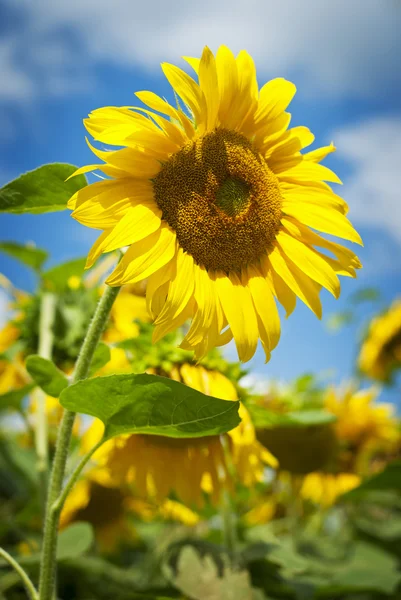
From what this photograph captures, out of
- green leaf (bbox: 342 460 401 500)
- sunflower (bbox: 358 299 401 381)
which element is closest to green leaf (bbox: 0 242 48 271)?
green leaf (bbox: 342 460 401 500)

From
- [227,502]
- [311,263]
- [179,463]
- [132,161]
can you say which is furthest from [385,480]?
[132,161]

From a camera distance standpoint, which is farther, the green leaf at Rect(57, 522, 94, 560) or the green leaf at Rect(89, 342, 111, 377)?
the green leaf at Rect(57, 522, 94, 560)

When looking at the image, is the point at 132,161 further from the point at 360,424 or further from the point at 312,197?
the point at 360,424

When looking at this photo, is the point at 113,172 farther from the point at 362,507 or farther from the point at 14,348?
the point at 362,507

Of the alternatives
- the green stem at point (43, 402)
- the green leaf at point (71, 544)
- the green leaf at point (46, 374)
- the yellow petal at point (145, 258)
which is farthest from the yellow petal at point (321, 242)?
the green leaf at point (71, 544)

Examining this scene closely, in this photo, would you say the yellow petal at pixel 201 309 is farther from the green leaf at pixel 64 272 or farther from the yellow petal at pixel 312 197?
the green leaf at pixel 64 272

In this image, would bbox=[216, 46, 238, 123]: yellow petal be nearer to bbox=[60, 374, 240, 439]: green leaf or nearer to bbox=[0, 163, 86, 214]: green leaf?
bbox=[0, 163, 86, 214]: green leaf
